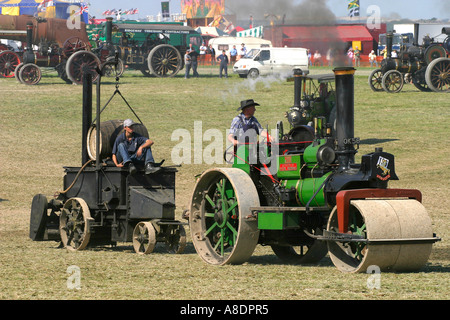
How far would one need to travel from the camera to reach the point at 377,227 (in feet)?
25.4

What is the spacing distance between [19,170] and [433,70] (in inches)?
655

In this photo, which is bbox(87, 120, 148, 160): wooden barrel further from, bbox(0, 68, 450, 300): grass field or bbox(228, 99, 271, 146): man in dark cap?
bbox(228, 99, 271, 146): man in dark cap

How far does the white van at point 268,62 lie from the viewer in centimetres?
3750

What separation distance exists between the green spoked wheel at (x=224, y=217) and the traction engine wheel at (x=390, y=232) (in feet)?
3.93

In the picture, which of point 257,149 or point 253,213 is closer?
point 253,213

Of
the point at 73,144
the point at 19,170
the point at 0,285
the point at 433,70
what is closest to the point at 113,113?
the point at 73,144

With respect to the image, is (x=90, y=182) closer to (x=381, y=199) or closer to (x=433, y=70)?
(x=381, y=199)

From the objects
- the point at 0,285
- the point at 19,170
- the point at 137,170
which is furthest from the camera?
the point at 19,170

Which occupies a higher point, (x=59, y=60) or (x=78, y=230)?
(x=59, y=60)

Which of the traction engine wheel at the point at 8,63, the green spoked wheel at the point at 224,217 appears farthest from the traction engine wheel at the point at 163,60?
the green spoked wheel at the point at 224,217

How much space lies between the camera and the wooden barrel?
11.2 m

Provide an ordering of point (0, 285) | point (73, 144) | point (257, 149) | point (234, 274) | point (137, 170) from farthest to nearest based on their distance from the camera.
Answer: point (73, 144)
point (137, 170)
point (257, 149)
point (234, 274)
point (0, 285)

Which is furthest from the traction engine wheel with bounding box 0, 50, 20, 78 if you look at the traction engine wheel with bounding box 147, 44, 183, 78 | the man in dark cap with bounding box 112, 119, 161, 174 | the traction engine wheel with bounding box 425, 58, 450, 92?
the man in dark cap with bounding box 112, 119, 161, 174

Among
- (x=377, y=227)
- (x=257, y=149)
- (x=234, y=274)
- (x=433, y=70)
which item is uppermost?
(x=433, y=70)
